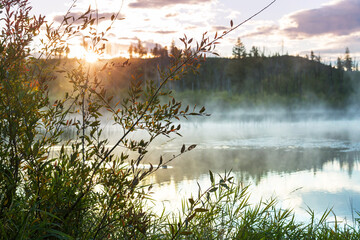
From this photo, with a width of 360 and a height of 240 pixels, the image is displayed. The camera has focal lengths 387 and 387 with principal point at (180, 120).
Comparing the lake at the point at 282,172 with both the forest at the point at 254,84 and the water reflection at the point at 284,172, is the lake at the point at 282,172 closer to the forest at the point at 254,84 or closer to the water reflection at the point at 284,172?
the water reflection at the point at 284,172

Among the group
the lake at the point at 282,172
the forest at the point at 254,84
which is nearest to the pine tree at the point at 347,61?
the forest at the point at 254,84

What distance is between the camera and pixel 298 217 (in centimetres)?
663

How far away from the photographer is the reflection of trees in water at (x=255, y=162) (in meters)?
10.7

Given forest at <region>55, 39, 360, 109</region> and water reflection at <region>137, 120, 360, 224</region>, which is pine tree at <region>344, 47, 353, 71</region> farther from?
water reflection at <region>137, 120, 360, 224</region>

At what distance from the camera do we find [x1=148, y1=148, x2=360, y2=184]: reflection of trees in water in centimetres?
1066

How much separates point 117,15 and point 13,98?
969 mm

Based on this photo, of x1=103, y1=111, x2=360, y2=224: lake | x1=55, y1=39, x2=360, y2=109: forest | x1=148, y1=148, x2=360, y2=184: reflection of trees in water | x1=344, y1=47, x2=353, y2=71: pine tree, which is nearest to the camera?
x1=103, y1=111, x2=360, y2=224: lake

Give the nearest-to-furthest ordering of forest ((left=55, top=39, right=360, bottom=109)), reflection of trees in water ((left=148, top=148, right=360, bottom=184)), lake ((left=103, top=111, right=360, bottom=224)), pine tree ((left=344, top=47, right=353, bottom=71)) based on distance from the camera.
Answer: lake ((left=103, top=111, right=360, bottom=224)) < reflection of trees in water ((left=148, top=148, right=360, bottom=184)) < forest ((left=55, top=39, right=360, bottom=109)) < pine tree ((left=344, top=47, right=353, bottom=71))

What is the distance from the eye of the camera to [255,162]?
13.0 metres

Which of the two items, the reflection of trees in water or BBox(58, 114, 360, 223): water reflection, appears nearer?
BBox(58, 114, 360, 223): water reflection

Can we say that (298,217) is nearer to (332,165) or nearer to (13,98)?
(13,98)

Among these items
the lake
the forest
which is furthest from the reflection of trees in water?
the forest

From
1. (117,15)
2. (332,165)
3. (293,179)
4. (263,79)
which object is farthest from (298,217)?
(263,79)

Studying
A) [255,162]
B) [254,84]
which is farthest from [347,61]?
[255,162]
